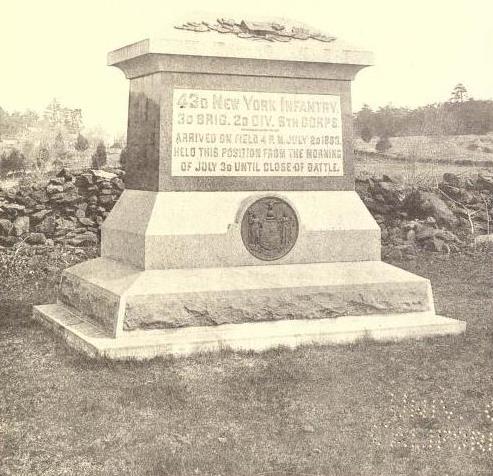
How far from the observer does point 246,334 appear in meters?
6.26

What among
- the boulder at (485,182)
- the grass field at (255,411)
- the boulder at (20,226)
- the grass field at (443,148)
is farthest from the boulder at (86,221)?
the grass field at (443,148)

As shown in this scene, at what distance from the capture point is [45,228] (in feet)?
37.6

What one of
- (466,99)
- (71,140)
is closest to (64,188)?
(71,140)

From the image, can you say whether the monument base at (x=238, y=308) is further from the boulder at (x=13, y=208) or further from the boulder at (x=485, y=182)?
the boulder at (x=485, y=182)

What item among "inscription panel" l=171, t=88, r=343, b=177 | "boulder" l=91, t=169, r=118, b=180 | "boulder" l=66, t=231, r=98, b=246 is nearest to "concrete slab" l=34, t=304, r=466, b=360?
"inscription panel" l=171, t=88, r=343, b=177

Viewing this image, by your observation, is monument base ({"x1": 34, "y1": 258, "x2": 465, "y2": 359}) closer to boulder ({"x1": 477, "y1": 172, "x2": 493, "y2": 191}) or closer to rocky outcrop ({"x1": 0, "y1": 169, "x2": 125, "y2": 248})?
rocky outcrop ({"x1": 0, "y1": 169, "x2": 125, "y2": 248})

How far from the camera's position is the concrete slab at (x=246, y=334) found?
5.84 meters

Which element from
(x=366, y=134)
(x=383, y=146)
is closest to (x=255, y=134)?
(x=383, y=146)

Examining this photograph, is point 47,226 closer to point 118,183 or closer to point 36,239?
point 36,239

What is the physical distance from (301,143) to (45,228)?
18.7ft

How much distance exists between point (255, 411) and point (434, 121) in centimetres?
2716

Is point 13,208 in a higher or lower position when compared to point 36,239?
higher

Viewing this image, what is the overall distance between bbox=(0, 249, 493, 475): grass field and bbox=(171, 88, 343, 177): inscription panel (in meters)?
1.81

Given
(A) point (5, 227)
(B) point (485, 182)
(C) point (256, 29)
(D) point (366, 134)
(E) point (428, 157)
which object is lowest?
(A) point (5, 227)
